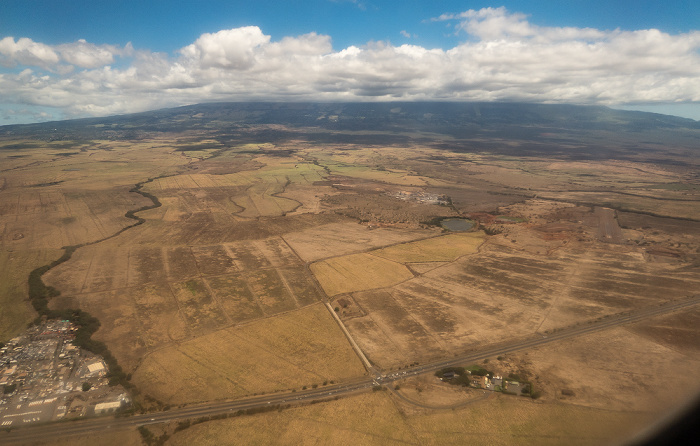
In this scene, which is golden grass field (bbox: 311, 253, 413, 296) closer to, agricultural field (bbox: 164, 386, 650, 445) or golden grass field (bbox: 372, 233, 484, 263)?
golden grass field (bbox: 372, 233, 484, 263)

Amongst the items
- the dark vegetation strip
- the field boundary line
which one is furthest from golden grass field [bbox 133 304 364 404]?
the dark vegetation strip

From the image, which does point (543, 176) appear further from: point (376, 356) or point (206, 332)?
point (206, 332)

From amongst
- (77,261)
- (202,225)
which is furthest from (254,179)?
(77,261)

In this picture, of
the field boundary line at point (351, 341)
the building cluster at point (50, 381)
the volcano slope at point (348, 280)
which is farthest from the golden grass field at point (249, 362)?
the building cluster at point (50, 381)

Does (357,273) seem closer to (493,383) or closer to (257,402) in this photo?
(493,383)

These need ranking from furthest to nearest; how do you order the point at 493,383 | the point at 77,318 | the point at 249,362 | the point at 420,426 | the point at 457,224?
the point at 457,224 < the point at 77,318 < the point at 249,362 < the point at 493,383 < the point at 420,426

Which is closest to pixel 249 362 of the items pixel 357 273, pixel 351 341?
pixel 351 341

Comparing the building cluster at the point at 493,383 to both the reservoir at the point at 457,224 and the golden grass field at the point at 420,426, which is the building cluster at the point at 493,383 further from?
the reservoir at the point at 457,224
